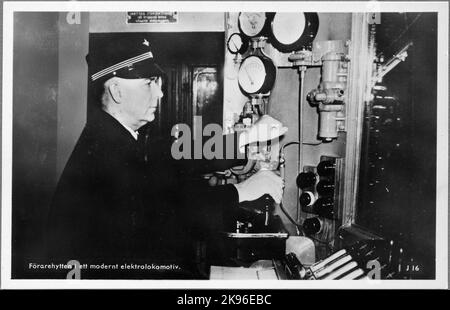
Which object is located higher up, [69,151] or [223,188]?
[69,151]

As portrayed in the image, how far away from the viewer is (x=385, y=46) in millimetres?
1601

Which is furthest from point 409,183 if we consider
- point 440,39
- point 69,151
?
point 69,151

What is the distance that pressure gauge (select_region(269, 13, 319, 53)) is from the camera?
1630 mm

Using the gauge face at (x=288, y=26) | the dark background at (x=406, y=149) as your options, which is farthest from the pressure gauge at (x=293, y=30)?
the dark background at (x=406, y=149)

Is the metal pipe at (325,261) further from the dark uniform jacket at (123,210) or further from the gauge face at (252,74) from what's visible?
the gauge face at (252,74)

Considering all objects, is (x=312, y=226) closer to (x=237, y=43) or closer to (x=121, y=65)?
(x=237, y=43)

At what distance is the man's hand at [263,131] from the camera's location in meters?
1.67

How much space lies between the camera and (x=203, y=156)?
1668 millimetres

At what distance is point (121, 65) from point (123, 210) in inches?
23.7

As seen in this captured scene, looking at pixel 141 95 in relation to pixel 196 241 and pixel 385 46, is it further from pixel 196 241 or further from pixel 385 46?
pixel 385 46

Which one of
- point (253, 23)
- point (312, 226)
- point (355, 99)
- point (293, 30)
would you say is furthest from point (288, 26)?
point (312, 226)

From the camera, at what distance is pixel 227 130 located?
1.67 meters
